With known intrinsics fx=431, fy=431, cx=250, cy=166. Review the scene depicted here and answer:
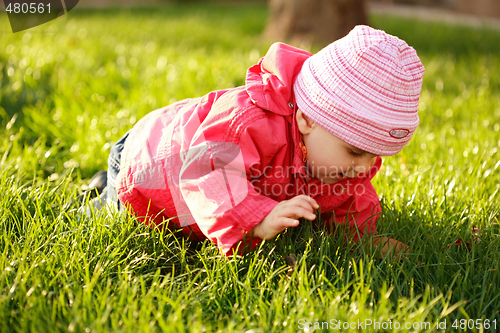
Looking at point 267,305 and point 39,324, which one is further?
point 267,305

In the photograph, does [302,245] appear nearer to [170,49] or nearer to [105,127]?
[105,127]

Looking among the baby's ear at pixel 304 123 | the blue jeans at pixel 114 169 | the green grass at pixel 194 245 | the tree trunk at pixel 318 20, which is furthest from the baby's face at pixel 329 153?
the tree trunk at pixel 318 20

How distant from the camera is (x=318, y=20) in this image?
5363 millimetres

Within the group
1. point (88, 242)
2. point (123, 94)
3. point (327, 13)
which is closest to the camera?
point (88, 242)

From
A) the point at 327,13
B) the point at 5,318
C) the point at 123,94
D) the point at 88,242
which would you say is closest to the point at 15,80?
the point at 123,94

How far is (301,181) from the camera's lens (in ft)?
5.73

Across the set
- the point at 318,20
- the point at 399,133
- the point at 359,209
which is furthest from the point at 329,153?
the point at 318,20

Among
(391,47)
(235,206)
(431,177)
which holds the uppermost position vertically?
(391,47)

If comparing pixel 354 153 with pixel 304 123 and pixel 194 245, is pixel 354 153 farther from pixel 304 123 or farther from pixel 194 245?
pixel 194 245

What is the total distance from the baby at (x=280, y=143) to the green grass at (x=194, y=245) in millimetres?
124

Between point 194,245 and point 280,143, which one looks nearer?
point 280,143

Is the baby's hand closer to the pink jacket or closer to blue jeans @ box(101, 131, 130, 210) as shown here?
the pink jacket

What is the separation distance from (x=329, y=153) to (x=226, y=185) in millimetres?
423

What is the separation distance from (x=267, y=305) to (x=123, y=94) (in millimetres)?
2286
